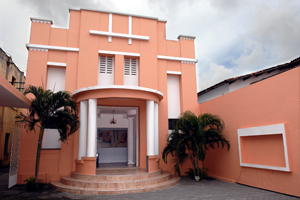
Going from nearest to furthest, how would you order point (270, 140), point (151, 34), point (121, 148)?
point (270, 140), point (151, 34), point (121, 148)

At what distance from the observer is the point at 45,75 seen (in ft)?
35.6

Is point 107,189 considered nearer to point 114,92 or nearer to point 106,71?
point 114,92

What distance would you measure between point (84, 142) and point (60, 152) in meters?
1.54

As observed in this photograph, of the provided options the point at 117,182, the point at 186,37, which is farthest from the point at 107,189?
the point at 186,37

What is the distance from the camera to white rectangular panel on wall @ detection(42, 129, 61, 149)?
1044cm

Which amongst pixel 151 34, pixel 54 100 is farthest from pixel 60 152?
pixel 151 34

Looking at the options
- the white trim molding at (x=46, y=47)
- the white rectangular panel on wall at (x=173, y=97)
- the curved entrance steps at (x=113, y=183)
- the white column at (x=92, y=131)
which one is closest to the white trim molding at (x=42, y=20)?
the white trim molding at (x=46, y=47)

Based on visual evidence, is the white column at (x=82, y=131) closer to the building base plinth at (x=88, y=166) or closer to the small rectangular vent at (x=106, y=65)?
the building base plinth at (x=88, y=166)

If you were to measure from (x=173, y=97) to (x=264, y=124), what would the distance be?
5.44 meters

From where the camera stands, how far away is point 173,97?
12633 millimetres

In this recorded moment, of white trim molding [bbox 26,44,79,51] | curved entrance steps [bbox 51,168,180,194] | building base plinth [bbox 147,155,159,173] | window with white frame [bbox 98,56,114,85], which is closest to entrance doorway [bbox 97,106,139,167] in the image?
window with white frame [bbox 98,56,114,85]

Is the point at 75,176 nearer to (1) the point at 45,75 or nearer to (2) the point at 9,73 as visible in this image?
(1) the point at 45,75

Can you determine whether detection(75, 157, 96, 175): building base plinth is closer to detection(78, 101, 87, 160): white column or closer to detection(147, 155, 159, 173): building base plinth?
detection(78, 101, 87, 160): white column

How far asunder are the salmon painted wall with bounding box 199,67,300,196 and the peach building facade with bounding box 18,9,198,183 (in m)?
2.91
